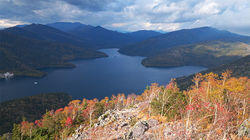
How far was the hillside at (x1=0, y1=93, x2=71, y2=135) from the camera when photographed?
106469 millimetres

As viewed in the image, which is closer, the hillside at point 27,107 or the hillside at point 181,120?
the hillside at point 181,120

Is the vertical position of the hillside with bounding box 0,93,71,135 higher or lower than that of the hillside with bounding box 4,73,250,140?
lower

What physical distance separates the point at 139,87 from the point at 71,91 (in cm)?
8852

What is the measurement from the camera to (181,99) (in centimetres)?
3309

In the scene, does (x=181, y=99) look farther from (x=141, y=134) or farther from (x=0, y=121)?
(x=0, y=121)

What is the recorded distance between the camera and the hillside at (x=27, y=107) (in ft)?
349

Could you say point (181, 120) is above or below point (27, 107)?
above

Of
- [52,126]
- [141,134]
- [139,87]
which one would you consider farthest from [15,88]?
[141,134]

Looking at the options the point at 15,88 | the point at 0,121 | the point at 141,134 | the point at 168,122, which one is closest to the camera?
the point at 141,134

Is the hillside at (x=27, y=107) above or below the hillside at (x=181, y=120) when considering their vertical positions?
below

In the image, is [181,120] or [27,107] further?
[27,107]

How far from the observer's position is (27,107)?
422 ft

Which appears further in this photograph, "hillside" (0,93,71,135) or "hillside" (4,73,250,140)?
"hillside" (0,93,71,135)

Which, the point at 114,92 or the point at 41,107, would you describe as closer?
the point at 41,107
